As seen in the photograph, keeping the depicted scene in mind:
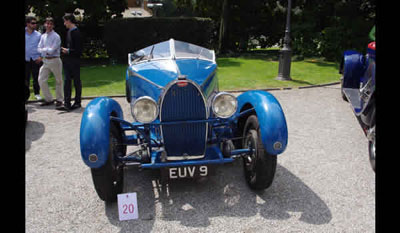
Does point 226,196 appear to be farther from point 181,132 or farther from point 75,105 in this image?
point 75,105

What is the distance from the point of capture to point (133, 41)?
48.9 ft

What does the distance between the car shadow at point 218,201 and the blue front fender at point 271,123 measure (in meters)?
0.57

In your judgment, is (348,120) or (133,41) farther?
(133,41)

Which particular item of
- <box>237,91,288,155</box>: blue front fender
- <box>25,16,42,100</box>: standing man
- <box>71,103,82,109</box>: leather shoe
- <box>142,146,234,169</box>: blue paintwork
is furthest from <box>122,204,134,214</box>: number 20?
<box>25,16,42,100</box>: standing man

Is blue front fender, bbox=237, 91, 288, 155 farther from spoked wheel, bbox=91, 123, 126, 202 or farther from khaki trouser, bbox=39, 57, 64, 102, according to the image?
khaki trouser, bbox=39, 57, 64, 102

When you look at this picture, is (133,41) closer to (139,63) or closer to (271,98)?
(139,63)

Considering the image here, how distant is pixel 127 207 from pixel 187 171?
0.67 m

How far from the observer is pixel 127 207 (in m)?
3.15

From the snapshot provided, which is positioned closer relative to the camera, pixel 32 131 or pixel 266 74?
pixel 32 131

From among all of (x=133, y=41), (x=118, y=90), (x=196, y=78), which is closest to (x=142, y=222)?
(x=196, y=78)

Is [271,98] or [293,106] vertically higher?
[271,98]

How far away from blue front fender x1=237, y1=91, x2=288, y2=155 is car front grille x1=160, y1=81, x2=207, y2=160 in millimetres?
612

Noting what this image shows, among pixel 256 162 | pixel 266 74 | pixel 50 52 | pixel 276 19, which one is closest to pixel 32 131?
pixel 50 52
